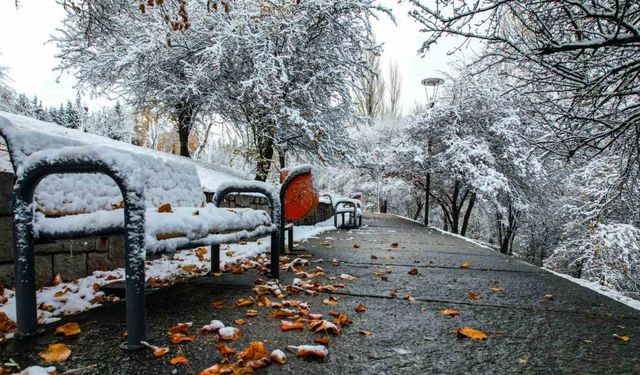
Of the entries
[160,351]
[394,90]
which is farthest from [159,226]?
[394,90]

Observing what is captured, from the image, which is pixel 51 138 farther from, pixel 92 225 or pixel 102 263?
pixel 102 263

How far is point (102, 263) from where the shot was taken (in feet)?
9.59

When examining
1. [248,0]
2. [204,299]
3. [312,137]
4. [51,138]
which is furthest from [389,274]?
[248,0]

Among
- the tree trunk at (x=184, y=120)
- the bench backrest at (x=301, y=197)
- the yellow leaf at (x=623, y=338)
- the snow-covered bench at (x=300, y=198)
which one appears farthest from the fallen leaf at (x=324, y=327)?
the tree trunk at (x=184, y=120)

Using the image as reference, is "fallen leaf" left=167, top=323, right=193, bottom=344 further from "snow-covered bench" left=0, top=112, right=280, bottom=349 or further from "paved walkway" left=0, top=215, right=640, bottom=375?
"snow-covered bench" left=0, top=112, right=280, bottom=349

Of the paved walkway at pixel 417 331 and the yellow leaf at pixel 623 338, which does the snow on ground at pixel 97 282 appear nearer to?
the paved walkway at pixel 417 331

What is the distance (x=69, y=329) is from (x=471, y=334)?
5.78 ft

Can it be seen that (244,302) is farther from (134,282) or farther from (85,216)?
(85,216)

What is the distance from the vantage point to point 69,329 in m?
1.61

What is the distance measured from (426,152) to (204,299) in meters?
12.3

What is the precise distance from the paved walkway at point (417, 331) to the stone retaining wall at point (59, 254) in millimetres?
492

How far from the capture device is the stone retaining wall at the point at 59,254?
7.12 ft

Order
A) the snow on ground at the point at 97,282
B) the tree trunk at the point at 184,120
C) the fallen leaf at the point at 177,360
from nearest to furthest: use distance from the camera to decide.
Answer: the fallen leaf at the point at 177,360
the snow on ground at the point at 97,282
the tree trunk at the point at 184,120

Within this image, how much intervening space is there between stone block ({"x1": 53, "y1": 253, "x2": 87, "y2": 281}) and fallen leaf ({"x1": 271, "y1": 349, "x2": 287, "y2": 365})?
1949mm
